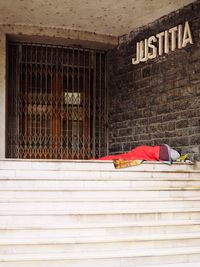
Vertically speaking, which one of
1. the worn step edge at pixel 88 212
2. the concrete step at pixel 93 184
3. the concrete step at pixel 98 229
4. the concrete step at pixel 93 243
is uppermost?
the concrete step at pixel 93 184

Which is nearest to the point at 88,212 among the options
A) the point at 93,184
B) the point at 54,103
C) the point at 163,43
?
the point at 93,184

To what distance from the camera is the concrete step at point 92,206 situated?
4.71 meters

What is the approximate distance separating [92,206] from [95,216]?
0.23 metres

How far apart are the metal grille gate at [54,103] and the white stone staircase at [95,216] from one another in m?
3.22

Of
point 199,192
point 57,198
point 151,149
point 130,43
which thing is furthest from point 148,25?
point 57,198

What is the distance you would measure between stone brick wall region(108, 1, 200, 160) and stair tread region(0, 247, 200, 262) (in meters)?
2.44

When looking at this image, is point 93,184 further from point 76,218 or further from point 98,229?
point 98,229

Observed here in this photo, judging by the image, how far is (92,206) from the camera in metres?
4.87

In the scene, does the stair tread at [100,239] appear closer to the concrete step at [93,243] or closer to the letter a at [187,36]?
the concrete step at [93,243]

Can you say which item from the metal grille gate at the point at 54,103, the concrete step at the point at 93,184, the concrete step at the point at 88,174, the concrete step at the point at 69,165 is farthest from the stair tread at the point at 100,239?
the metal grille gate at the point at 54,103

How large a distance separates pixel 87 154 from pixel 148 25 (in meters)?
2.68

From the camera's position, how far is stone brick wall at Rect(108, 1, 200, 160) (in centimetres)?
682

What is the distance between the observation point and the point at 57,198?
497 centimetres

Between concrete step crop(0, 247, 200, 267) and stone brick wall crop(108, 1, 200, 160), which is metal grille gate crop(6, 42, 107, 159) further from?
concrete step crop(0, 247, 200, 267)
